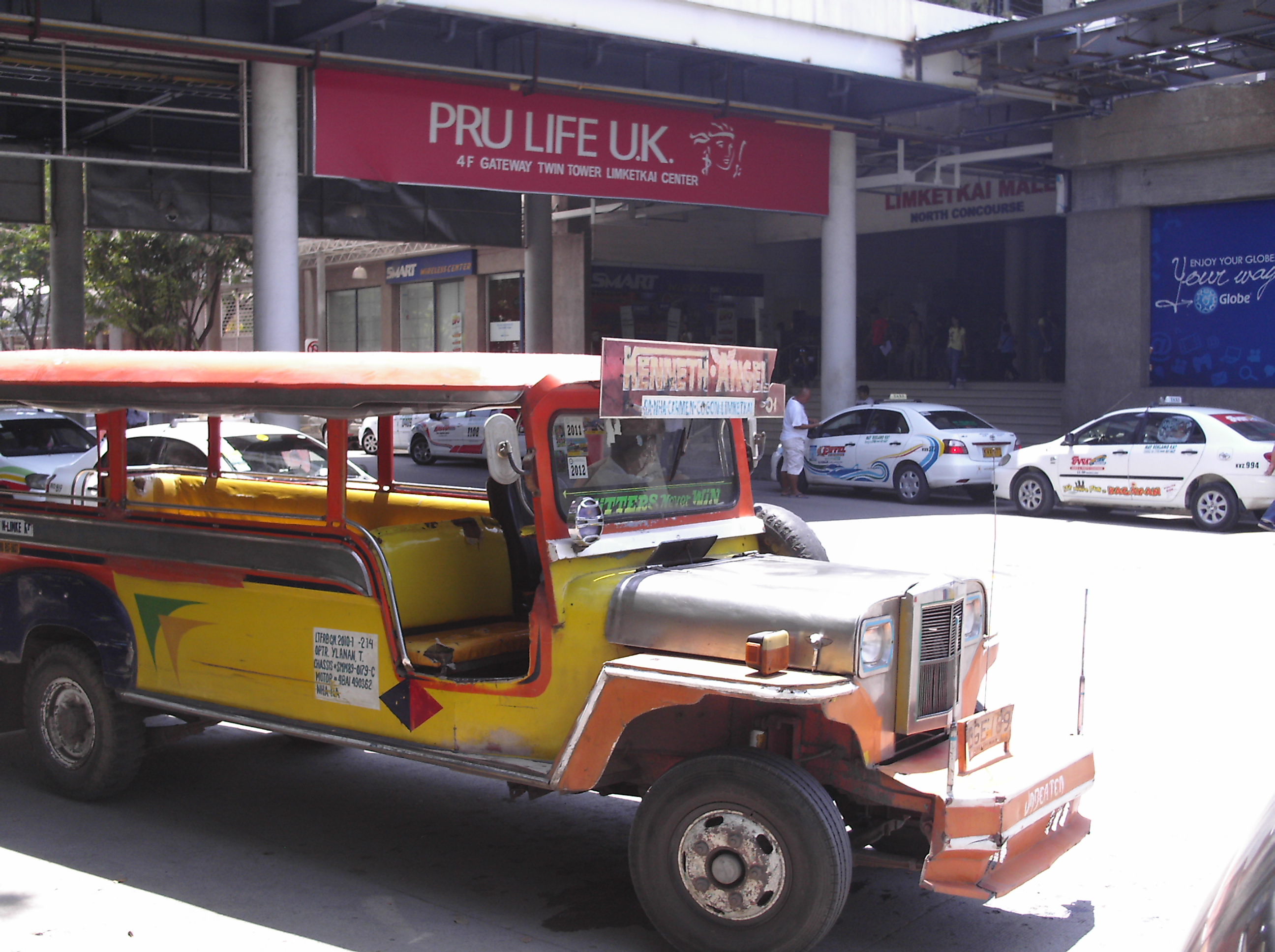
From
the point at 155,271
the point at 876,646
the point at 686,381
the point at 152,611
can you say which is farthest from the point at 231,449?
the point at 155,271

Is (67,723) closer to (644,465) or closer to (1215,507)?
(644,465)

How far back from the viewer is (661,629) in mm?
4527

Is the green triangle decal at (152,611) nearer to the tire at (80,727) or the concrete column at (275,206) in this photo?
the tire at (80,727)

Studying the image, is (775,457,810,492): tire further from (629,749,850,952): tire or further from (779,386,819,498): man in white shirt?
(629,749,850,952): tire

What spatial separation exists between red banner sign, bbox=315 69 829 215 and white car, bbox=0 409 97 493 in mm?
4869

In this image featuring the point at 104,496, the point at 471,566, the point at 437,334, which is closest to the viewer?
the point at 471,566

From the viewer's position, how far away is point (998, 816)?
4082mm

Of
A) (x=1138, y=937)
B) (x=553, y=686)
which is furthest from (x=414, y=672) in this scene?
(x=1138, y=937)

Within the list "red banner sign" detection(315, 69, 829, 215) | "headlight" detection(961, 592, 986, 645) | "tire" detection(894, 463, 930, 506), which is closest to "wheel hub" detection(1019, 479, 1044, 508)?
"tire" detection(894, 463, 930, 506)

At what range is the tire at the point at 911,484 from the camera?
1905 cm

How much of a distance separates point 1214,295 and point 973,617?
20033mm

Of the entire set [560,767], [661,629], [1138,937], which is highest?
[661,629]

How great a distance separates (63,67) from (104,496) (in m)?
12.8

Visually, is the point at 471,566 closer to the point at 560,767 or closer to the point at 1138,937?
the point at 560,767
